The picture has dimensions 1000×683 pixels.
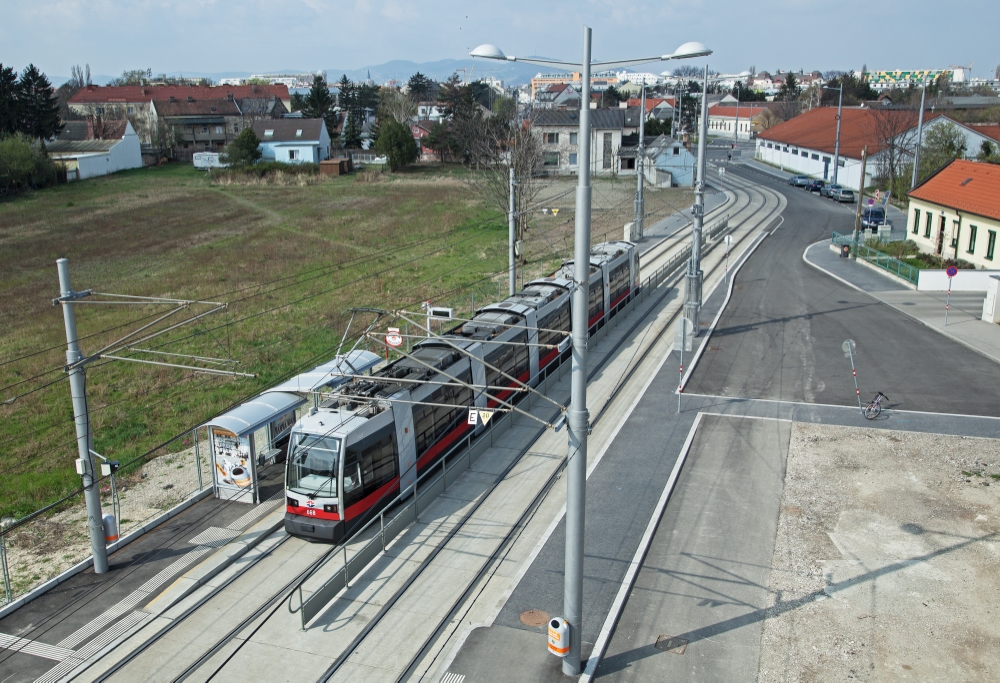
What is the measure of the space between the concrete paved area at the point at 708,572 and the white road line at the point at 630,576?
0.12m

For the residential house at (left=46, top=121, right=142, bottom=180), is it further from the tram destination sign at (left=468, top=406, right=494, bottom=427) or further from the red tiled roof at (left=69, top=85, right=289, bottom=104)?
the tram destination sign at (left=468, top=406, right=494, bottom=427)

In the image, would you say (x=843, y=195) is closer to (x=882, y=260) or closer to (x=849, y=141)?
(x=849, y=141)

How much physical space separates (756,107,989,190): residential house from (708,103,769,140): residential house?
4464cm

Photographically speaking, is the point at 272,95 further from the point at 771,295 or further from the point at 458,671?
the point at 458,671

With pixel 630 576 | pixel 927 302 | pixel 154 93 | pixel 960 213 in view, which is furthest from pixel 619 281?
pixel 154 93


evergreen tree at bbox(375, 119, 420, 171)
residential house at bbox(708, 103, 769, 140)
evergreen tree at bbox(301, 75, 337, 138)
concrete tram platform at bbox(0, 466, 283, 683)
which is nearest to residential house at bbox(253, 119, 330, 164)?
evergreen tree at bbox(375, 119, 420, 171)

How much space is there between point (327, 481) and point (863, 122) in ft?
249

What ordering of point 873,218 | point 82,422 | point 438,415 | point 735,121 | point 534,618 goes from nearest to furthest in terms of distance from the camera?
point 534,618, point 82,422, point 438,415, point 873,218, point 735,121

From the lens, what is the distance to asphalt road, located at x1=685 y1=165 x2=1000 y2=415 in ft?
80.3

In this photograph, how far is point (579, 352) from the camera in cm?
1152

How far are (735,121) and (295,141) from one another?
75.5 metres

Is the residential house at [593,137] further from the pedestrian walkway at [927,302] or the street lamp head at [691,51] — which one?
the street lamp head at [691,51]

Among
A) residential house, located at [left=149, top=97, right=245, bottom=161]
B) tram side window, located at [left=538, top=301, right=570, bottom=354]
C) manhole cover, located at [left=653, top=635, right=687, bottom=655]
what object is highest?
residential house, located at [left=149, top=97, right=245, bottom=161]

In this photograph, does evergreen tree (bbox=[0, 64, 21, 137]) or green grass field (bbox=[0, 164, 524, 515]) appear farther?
evergreen tree (bbox=[0, 64, 21, 137])
